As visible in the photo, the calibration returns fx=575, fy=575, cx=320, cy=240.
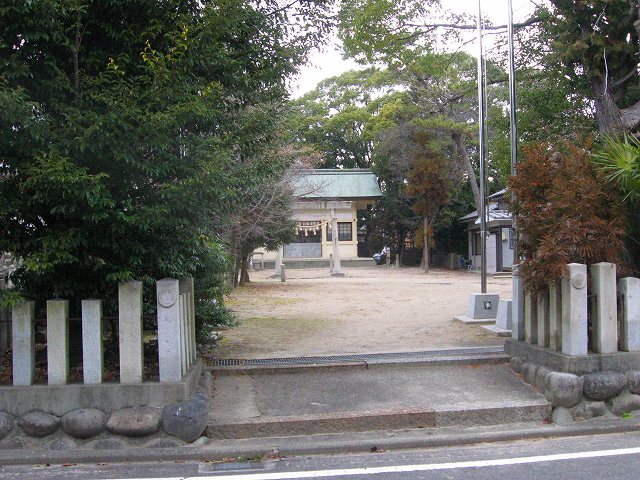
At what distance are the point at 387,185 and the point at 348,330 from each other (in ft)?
104

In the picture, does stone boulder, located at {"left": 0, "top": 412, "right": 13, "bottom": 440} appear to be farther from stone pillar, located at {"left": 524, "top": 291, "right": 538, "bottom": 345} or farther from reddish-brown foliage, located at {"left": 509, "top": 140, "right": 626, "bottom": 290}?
stone pillar, located at {"left": 524, "top": 291, "right": 538, "bottom": 345}

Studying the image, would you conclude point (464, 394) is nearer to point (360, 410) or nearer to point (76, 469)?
point (360, 410)

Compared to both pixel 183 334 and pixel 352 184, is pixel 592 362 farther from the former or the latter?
pixel 352 184

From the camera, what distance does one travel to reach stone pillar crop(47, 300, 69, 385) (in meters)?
5.28

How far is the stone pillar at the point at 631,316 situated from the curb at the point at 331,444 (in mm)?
823

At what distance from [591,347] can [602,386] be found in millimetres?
528

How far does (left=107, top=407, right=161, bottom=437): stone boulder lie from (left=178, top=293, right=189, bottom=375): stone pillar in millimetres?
532

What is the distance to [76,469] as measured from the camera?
483cm

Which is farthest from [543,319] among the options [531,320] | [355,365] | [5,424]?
[5,424]

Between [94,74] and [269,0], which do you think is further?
[269,0]

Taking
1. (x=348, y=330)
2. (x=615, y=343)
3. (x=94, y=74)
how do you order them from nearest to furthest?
(x=94, y=74) → (x=615, y=343) → (x=348, y=330)

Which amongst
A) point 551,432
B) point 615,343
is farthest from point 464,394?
point 615,343

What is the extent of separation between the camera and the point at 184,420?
515 cm

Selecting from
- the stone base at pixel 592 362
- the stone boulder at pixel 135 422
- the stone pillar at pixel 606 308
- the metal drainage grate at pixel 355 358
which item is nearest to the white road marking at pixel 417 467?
the stone boulder at pixel 135 422
